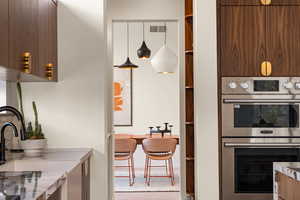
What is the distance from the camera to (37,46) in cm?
272

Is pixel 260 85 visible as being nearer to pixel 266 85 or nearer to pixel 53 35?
pixel 266 85

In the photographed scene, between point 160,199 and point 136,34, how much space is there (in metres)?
4.14

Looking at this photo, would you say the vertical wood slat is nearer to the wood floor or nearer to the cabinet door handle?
the wood floor

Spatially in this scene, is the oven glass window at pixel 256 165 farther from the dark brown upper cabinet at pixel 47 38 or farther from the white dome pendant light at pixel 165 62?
the white dome pendant light at pixel 165 62

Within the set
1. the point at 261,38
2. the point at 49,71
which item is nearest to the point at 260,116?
the point at 261,38

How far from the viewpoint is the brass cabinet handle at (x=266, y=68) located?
12.0 ft

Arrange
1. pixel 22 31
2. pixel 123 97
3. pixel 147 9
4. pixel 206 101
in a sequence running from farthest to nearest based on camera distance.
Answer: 1. pixel 123 97
2. pixel 147 9
3. pixel 206 101
4. pixel 22 31

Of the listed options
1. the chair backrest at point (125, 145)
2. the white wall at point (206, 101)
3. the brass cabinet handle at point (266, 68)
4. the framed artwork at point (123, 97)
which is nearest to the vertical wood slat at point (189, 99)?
the white wall at point (206, 101)

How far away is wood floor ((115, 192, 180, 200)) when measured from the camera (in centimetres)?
557

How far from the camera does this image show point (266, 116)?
365 cm

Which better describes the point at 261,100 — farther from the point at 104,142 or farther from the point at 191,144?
the point at 104,142

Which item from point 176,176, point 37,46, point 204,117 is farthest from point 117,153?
point 37,46

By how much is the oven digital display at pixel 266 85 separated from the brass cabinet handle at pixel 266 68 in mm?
72

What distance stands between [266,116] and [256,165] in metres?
0.45
